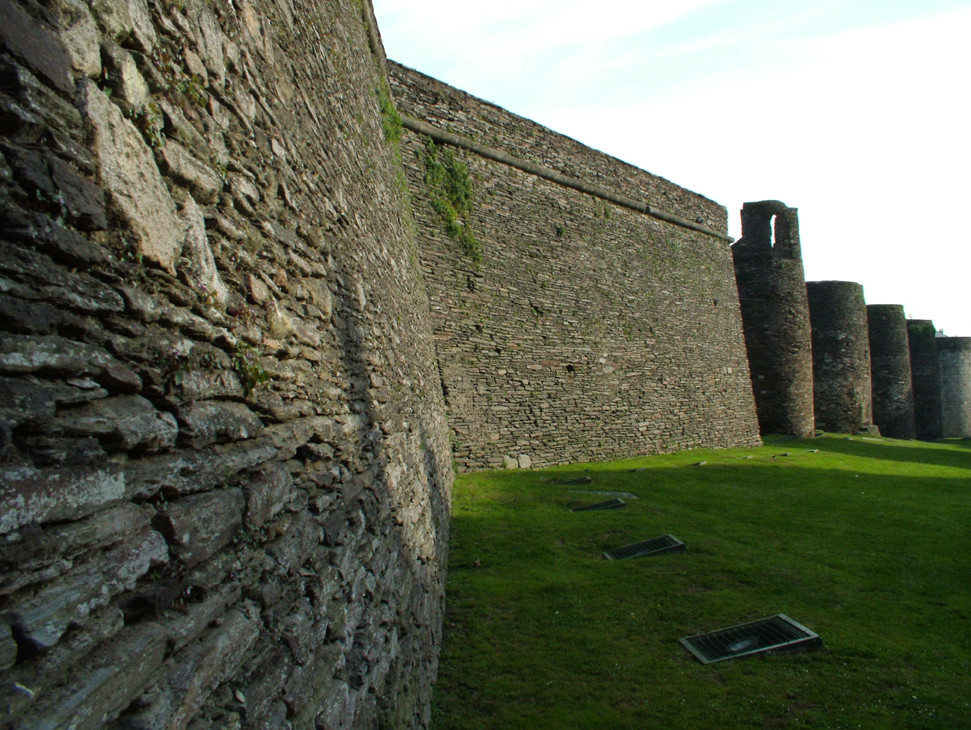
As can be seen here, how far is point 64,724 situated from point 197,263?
1171mm

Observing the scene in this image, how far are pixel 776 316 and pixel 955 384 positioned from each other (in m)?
17.2

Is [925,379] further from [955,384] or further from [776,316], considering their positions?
[776,316]

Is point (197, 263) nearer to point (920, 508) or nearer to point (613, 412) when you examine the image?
point (920, 508)

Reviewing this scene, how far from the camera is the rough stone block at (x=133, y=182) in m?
1.39

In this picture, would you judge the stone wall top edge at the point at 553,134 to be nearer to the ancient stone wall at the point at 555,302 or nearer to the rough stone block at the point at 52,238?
the ancient stone wall at the point at 555,302

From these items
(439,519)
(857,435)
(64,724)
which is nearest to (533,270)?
(439,519)

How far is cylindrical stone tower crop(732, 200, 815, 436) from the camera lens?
22.2 m

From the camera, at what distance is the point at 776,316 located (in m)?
22.5

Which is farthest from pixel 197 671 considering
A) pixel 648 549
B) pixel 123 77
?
pixel 648 549

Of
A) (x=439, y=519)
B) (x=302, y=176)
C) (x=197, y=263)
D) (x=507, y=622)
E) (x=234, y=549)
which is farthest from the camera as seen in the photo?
(x=439, y=519)

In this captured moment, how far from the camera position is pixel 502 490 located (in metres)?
9.34

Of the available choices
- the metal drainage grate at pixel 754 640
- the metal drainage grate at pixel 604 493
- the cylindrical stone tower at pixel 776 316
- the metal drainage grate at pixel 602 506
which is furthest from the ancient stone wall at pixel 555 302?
the metal drainage grate at pixel 754 640

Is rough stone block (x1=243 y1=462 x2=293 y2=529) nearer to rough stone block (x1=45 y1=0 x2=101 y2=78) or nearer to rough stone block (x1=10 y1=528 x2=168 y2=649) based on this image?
rough stone block (x1=10 y1=528 x2=168 y2=649)

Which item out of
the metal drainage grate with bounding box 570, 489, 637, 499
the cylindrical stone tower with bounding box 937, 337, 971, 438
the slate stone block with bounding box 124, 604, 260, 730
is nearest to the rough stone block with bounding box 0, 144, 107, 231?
the slate stone block with bounding box 124, 604, 260, 730
